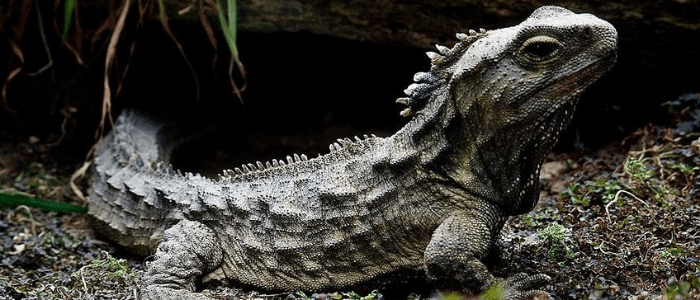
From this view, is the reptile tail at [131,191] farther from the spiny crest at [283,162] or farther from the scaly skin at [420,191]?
the spiny crest at [283,162]

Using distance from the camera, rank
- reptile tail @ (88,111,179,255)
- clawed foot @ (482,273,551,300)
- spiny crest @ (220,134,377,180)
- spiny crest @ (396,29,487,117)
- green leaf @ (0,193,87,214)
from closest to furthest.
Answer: clawed foot @ (482,273,551,300), spiny crest @ (396,29,487,117), spiny crest @ (220,134,377,180), reptile tail @ (88,111,179,255), green leaf @ (0,193,87,214)

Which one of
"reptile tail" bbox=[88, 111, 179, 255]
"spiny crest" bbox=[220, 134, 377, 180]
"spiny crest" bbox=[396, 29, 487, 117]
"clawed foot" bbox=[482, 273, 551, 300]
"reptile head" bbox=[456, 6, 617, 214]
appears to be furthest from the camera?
"reptile tail" bbox=[88, 111, 179, 255]

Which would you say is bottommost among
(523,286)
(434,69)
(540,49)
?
(523,286)

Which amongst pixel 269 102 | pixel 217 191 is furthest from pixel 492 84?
pixel 269 102

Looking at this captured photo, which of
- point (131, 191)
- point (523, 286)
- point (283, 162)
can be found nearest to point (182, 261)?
point (283, 162)

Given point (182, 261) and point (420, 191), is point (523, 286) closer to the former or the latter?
point (420, 191)

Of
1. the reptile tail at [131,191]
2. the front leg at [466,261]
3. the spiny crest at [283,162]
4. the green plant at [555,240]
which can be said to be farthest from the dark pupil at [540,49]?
the reptile tail at [131,191]

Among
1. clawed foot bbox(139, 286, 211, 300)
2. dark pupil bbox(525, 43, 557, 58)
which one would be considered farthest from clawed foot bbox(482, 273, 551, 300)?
clawed foot bbox(139, 286, 211, 300)

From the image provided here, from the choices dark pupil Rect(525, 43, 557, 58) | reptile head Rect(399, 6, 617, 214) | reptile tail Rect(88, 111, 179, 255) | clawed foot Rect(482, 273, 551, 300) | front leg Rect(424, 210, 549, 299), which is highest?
dark pupil Rect(525, 43, 557, 58)

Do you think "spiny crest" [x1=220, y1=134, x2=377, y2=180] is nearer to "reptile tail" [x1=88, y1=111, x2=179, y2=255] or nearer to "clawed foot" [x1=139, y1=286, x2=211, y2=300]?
"reptile tail" [x1=88, y1=111, x2=179, y2=255]
